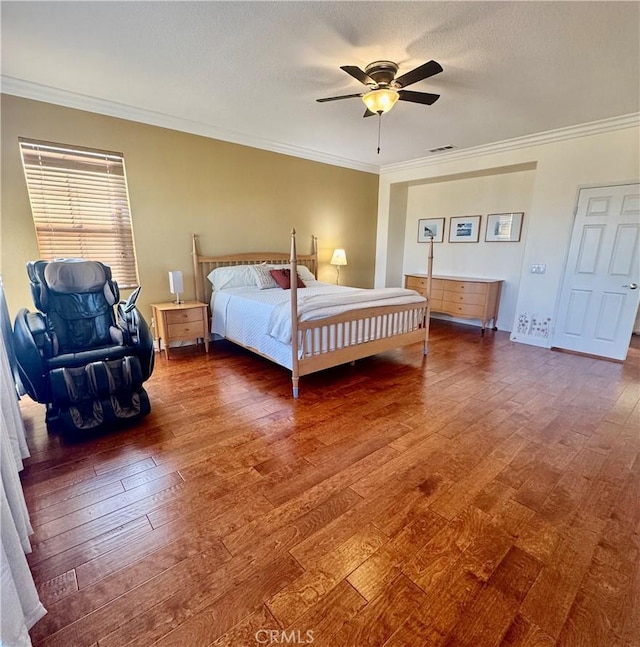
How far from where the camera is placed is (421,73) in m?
2.29

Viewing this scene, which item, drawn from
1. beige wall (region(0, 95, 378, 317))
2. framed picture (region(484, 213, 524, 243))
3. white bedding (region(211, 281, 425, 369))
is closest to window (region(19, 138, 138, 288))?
beige wall (region(0, 95, 378, 317))

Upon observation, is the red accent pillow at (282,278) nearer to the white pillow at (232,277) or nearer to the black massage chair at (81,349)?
the white pillow at (232,277)

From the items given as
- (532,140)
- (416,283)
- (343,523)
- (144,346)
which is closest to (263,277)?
(144,346)

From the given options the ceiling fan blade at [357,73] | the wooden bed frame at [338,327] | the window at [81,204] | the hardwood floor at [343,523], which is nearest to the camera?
the hardwood floor at [343,523]

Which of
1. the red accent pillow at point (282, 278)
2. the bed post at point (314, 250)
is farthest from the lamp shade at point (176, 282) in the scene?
the bed post at point (314, 250)

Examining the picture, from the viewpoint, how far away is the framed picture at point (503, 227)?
507cm

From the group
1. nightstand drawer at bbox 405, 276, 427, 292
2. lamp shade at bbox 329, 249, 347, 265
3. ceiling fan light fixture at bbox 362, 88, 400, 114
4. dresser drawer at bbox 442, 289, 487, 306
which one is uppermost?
ceiling fan light fixture at bbox 362, 88, 400, 114

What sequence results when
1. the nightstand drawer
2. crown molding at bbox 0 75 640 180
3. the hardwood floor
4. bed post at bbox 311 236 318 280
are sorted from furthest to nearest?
the nightstand drawer → bed post at bbox 311 236 318 280 → crown molding at bbox 0 75 640 180 → the hardwood floor

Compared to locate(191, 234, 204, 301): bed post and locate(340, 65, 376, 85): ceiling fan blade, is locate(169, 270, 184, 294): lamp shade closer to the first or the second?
locate(191, 234, 204, 301): bed post

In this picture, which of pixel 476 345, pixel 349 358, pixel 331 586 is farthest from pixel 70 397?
pixel 476 345

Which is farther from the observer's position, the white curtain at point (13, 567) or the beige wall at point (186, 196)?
the beige wall at point (186, 196)

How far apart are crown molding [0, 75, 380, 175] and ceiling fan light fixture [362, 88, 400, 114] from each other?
227 centimetres

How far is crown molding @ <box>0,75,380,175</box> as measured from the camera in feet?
9.89

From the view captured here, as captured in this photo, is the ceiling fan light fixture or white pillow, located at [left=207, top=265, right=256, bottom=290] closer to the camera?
the ceiling fan light fixture
